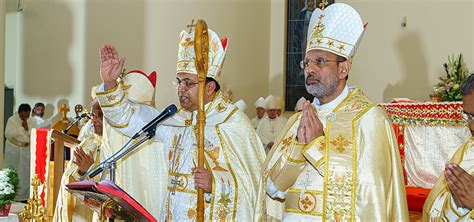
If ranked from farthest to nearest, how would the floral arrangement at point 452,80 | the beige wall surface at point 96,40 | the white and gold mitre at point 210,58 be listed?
the beige wall surface at point 96,40 < the floral arrangement at point 452,80 < the white and gold mitre at point 210,58

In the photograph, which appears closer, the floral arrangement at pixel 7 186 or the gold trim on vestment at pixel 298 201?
the gold trim on vestment at pixel 298 201

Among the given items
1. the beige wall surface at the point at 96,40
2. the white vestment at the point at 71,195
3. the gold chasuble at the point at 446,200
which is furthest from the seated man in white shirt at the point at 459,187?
the beige wall surface at the point at 96,40

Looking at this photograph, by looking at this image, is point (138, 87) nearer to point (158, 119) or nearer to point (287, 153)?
point (158, 119)

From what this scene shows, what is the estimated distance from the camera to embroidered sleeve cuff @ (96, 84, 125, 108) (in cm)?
503

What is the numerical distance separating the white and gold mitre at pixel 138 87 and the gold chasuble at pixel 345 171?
7.16 ft

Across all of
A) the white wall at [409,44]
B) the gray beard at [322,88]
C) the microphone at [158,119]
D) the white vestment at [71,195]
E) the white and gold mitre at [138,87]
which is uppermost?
the white wall at [409,44]

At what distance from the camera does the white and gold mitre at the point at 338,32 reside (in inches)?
167

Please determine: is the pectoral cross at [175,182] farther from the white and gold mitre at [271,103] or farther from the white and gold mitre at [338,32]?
the white and gold mitre at [271,103]

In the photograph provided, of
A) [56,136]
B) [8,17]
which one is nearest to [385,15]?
[8,17]

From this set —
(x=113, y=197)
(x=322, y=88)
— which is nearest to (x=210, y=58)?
(x=322, y=88)

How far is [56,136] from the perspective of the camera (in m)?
6.91

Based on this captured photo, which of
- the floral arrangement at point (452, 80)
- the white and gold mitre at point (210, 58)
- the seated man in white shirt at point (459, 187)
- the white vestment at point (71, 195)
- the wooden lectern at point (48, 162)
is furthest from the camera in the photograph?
the floral arrangement at point (452, 80)

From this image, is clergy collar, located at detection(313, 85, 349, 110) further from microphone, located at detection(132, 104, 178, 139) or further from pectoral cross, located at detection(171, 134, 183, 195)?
pectoral cross, located at detection(171, 134, 183, 195)

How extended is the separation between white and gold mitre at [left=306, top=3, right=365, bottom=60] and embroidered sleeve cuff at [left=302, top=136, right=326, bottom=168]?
517mm
